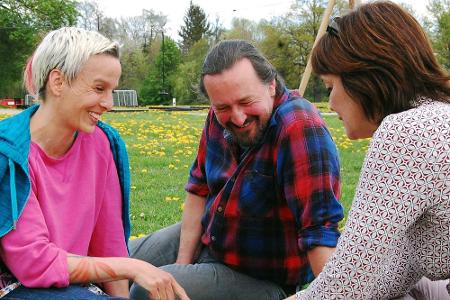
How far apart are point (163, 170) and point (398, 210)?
608cm

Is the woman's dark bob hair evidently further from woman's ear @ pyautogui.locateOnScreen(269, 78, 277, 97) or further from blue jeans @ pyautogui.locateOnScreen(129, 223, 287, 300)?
blue jeans @ pyautogui.locateOnScreen(129, 223, 287, 300)

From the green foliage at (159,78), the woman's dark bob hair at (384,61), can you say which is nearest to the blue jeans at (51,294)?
the woman's dark bob hair at (384,61)

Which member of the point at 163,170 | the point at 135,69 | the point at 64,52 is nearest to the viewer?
the point at 64,52

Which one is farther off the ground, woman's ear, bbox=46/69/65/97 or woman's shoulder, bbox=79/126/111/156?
woman's ear, bbox=46/69/65/97

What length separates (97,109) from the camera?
101 inches

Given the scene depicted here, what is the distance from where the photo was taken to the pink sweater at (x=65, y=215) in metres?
2.28

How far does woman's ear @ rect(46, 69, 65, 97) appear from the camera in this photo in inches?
96.3

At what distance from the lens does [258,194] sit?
270 cm

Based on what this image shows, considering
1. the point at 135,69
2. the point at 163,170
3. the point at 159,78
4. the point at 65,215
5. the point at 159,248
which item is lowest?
the point at 159,78

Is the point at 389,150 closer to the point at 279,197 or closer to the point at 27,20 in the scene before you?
the point at 279,197

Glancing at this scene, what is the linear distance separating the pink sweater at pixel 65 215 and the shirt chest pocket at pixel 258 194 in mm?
534

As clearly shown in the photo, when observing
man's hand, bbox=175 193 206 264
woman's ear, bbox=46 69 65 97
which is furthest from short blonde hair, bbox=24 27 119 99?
man's hand, bbox=175 193 206 264

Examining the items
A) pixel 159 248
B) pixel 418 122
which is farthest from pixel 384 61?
pixel 159 248

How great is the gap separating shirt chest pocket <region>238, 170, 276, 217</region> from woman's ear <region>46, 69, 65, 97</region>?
0.83 meters
